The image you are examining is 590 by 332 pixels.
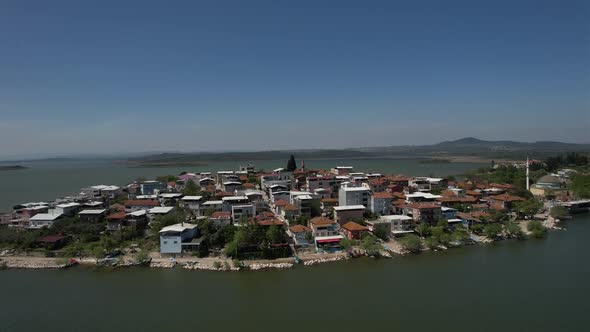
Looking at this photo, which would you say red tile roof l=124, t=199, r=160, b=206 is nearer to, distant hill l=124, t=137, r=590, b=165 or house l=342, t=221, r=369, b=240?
house l=342, t=221, r=369, b=240

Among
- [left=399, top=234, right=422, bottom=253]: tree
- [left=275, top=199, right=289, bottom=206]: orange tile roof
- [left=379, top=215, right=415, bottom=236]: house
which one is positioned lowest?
[left=399, top=234, right=422, bottom=253]: tree

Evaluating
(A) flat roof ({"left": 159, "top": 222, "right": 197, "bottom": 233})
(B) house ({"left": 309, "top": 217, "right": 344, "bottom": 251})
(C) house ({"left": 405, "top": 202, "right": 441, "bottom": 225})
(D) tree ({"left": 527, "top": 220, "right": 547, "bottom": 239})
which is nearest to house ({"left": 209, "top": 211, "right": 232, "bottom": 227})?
(A) flat roof ({"left": 159, "top": 222, "right": 197, "bottom": 233})

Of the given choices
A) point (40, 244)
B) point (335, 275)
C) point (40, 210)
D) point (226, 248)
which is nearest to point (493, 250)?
point (335, 275)

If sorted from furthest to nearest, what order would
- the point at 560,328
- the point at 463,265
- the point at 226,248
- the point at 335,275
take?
the point at 226,248, the point at 463,265, the point at 335,275, the point at 560,328

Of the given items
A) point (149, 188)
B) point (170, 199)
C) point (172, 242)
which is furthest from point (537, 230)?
point (149, 188)

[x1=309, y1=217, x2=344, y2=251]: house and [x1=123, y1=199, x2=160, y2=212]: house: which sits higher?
[x1=123, y1=199, x2=160, y2=212]: house

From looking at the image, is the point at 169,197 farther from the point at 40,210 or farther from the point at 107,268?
the point at 107,268
